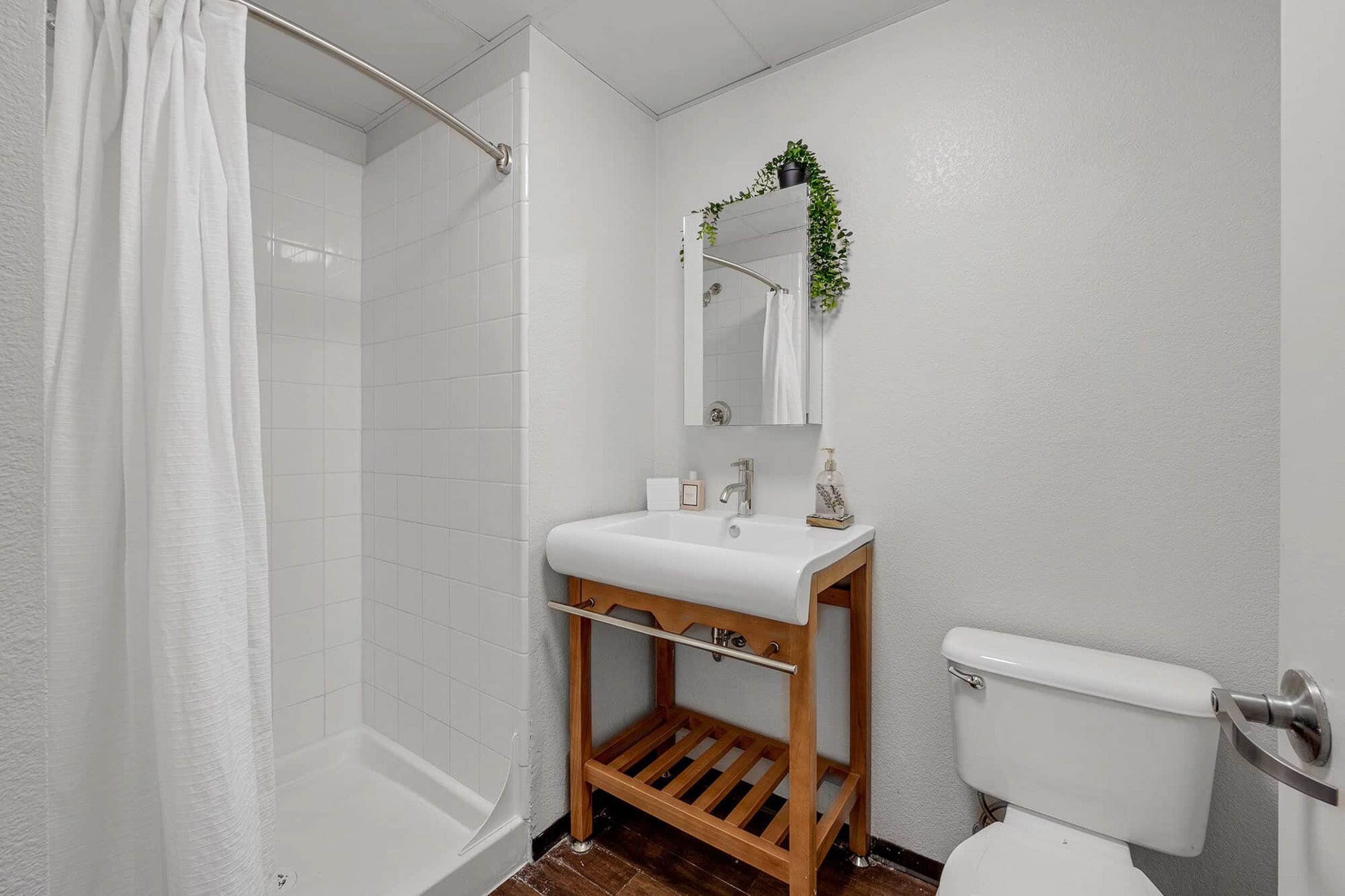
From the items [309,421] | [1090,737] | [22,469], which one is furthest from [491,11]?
[1090,737]

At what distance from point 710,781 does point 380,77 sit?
2.10 m

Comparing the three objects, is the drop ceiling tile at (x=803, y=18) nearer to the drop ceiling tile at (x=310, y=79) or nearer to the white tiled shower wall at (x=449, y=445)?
the white tiled shower wall at (x=449, y=445)

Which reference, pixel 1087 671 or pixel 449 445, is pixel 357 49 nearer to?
pixel 449 445

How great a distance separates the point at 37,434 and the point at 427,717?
1.75m

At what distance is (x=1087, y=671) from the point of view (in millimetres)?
1149

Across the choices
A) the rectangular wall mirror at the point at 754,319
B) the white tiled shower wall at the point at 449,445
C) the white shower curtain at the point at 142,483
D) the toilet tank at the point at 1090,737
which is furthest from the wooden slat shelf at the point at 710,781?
the rectangular wall mirror at the point at 754,319

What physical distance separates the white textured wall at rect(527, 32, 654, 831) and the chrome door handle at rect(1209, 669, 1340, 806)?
4.52 ft

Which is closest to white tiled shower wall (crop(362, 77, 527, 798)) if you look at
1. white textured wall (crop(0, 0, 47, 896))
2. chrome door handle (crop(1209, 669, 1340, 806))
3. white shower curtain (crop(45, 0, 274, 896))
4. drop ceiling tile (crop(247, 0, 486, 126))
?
drop ceiling tile (crop(247, 0, 486, 126))

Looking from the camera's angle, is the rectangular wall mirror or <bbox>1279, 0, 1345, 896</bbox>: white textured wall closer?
<bbox>1279, 0, 1345, 896</bbox>: white textured wall

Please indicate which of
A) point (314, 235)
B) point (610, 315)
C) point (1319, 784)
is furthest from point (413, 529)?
point (1319, 784)

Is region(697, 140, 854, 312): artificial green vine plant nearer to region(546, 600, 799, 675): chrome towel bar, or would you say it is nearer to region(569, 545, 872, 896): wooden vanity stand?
region(569, 545, 872, 896): wooden vanity stand

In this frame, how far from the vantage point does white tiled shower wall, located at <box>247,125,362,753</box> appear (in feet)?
6.17

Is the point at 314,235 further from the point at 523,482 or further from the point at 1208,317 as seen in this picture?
the point at 1208,317

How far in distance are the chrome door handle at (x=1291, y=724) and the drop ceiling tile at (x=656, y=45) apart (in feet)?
5.69
